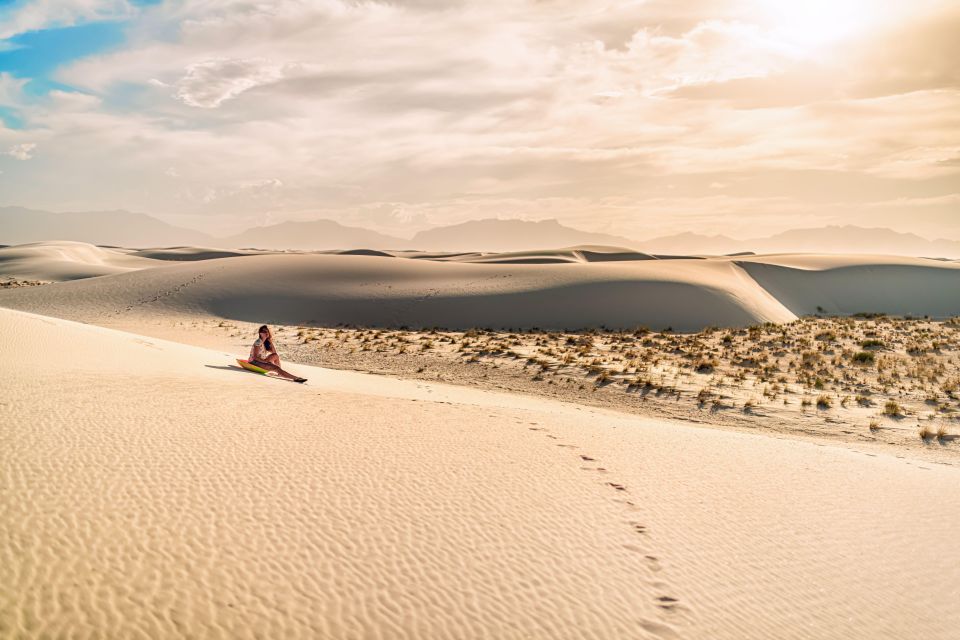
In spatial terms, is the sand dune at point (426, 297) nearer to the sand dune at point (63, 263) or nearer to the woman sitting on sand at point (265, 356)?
the woman sitting on sand at point (265, 356)

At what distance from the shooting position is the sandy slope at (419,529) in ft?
14.1

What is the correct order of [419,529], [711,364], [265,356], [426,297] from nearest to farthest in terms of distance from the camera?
[419,529]
[265,356]
[711,364]
[426,297]

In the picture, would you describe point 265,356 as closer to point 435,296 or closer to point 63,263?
point 435,296

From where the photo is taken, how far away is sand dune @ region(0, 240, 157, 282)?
67.8 meters

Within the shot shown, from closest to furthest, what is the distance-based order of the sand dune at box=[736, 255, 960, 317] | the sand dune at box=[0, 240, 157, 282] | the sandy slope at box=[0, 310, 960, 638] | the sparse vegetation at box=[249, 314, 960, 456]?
the sandy slope at box=[0, 310, 960, 638]
the sparse vegetation at box=[249, 314, 960, 456]
the sand dune at box=[736, 255, 960, 317]
the sand dune at box=[0, 240, 157, 282]

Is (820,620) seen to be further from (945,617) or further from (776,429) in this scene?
(776,429)

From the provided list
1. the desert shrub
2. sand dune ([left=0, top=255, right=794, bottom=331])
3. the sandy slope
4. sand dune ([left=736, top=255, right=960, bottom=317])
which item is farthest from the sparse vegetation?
sand dune ([left=736, top=255, right=960, bottom=317])

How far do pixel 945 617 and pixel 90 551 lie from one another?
726 cm

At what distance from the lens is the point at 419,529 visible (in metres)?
5.69

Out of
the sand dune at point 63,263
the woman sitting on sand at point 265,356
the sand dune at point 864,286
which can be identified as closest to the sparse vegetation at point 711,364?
the woman sitting on sand at point 265,356

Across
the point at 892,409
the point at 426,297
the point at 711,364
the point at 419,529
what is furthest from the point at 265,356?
the point at 426,297

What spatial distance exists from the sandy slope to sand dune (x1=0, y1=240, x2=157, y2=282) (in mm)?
59803

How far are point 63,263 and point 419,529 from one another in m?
87.8

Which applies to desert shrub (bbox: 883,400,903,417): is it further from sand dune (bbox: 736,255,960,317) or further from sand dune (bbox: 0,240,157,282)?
sand dune (bbox: 0,240,157,282)
